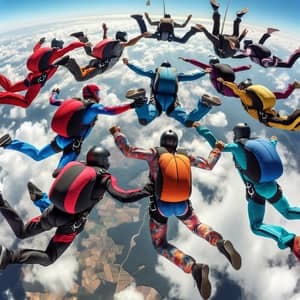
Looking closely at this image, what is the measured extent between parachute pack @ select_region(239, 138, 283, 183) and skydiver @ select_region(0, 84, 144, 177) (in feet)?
8.68

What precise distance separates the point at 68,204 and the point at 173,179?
1761 millimetres

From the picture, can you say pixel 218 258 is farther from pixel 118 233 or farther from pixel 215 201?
pixel 118 233

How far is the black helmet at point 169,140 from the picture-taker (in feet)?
15.5

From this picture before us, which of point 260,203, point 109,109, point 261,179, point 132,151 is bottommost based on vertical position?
point 260,203

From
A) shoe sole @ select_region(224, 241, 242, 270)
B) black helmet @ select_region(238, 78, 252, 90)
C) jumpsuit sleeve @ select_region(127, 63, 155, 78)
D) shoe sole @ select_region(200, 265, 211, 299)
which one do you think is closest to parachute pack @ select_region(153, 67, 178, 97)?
jumpsuit sleeve @ select_region(127, 63, 155, 78)

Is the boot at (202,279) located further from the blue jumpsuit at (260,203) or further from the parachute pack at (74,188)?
the parachute pack at (74,188)

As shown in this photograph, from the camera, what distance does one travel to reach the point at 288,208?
18.1ft

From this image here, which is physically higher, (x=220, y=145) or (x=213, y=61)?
(x=213, y=61)

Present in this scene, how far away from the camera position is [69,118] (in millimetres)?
5668

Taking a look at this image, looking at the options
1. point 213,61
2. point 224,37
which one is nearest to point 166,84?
point 213,61

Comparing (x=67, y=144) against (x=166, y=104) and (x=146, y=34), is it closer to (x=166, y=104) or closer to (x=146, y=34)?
(x=166, y=104)

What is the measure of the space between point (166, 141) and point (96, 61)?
184 inches

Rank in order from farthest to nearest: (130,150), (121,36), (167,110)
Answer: (121,36), (167,110), (130,150)

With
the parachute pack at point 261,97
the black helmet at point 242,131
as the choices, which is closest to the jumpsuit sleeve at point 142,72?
the parachute pack at point 261,97
